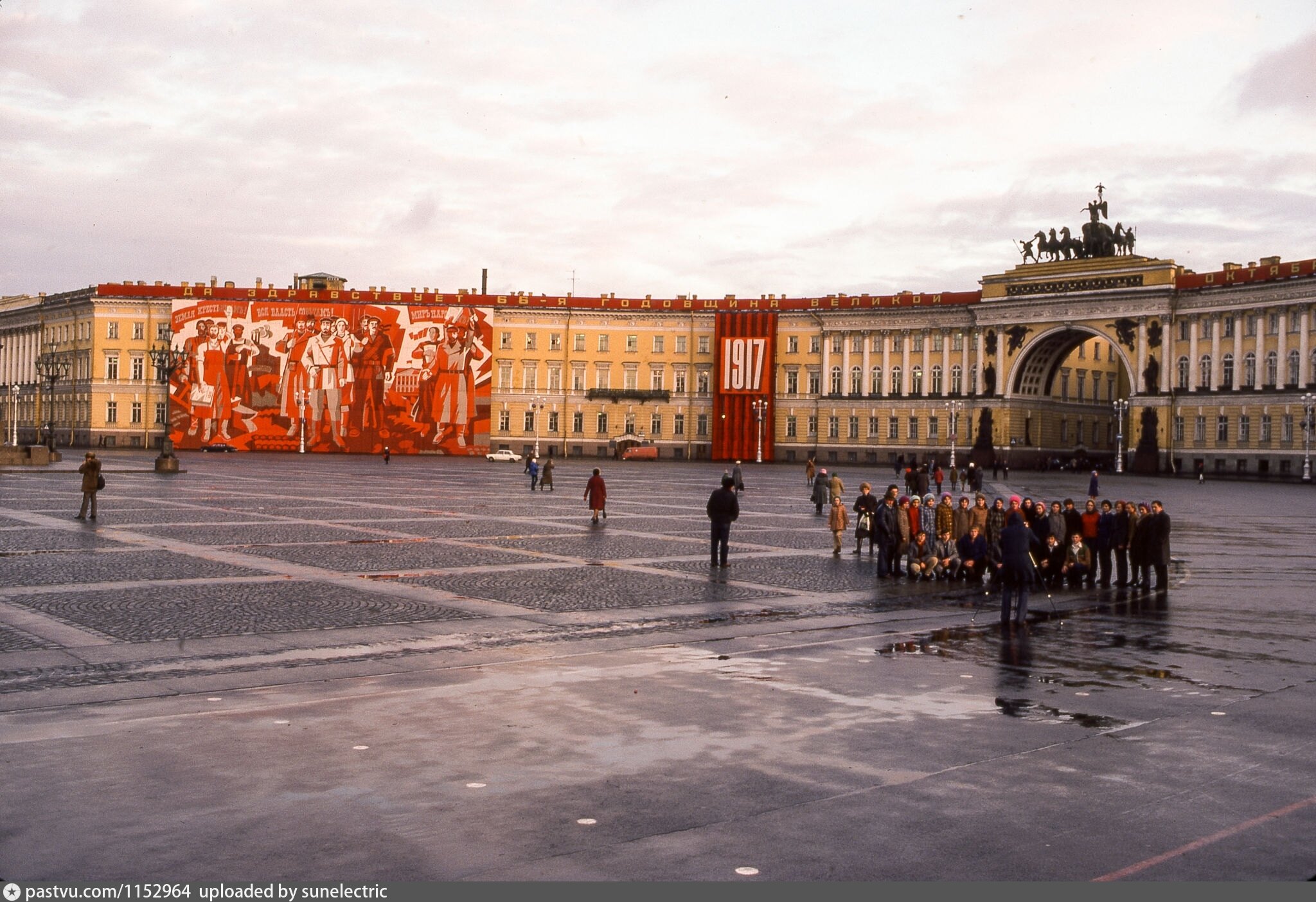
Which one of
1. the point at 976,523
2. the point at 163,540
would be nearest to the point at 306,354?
the point at 163,540

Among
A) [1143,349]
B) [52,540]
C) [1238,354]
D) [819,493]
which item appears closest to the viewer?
[52,540]

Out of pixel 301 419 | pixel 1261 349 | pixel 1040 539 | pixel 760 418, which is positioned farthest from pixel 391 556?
pixel 301 419

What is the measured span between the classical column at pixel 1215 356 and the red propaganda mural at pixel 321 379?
55.2 m

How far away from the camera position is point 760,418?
102 metres

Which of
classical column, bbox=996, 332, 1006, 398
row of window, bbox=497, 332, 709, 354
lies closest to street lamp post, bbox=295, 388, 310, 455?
row of window, bbox=497, 332, 709, 354

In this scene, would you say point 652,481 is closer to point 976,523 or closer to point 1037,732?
point 976,523

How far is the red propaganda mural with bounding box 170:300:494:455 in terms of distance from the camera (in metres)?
101

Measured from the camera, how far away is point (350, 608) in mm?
14883

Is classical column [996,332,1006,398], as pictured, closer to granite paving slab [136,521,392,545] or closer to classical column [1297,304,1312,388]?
classical column [1297,304,1312,388]

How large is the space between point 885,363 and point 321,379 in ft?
149

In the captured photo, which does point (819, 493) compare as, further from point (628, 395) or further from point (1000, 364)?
→ point (628, 395)

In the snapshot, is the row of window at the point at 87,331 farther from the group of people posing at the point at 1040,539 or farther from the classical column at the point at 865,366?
the group of people posing at the point at 1040,539

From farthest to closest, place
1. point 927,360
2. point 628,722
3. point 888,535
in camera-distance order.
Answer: point 927,360
point 888,535
point 628,722

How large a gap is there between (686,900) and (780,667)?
6250 mm
